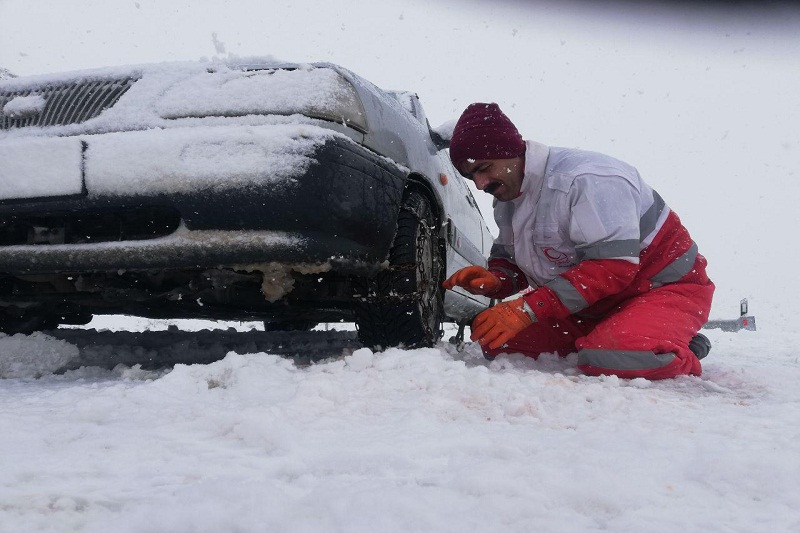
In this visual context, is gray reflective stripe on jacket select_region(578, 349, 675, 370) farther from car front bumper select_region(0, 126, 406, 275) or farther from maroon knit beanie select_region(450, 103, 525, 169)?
car front bumper select_region(0, 126, 406, 275)

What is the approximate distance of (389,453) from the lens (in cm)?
113

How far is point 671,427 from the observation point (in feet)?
4.44

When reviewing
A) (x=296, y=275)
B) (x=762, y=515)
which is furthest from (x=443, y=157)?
(x=762, y=515)

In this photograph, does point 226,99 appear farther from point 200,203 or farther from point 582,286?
point 582,286

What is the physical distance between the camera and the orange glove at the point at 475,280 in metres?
2.52

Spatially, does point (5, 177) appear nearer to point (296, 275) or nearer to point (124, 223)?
point (124, 223)

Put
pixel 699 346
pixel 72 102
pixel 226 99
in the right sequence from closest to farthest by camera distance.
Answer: pixel 226 99
pixel 72 102
pixel 699 346

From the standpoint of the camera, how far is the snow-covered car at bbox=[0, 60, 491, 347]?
182cm

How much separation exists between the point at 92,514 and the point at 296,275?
125cm

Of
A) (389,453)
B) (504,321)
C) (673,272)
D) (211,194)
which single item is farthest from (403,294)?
(389,453)

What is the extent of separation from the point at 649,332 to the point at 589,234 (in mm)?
Answer: 380

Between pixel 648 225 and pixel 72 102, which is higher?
pixel 72 102

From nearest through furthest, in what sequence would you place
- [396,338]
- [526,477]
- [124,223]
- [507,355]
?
1. [526,477]
2. [124,223]
3. [396,338]
4. [507,355]

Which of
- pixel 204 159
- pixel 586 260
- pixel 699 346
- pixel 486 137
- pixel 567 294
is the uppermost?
pixel 486 137
